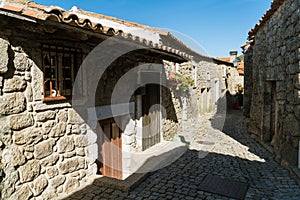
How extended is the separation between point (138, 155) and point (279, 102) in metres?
3.94

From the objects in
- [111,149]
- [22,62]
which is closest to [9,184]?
[22,62]

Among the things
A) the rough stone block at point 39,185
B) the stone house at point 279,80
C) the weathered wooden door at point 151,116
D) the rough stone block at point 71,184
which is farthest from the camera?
the weathered wooden door at point 151,116

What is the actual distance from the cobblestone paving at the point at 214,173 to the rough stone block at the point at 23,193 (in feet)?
2.36

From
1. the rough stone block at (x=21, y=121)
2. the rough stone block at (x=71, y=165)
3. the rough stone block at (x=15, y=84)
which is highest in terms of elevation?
the rough stone block at (x=15, y=84)

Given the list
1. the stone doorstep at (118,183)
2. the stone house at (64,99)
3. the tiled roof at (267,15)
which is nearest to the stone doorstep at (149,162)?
the stone doorstep at (118,183)

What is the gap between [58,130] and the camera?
10.9ft

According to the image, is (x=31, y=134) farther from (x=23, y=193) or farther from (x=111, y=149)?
(x=111, y=149)

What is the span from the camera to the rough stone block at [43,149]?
303cm

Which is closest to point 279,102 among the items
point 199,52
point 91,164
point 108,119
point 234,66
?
point 108,119

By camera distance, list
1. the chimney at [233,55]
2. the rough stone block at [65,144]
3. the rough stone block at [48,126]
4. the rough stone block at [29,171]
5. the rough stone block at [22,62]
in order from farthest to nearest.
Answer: the chimney at [233,55] → the rough stone block at [65,144] → the rough stone block at [48,126] → the rough stone block at [29,171] → the rough stone block at [22,62]

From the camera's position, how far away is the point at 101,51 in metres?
3.95

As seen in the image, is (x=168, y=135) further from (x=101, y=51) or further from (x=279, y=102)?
(x=101, y=51)

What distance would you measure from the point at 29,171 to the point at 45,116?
75cm

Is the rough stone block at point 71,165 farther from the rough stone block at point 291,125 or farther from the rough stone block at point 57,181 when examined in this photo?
the rough stone block at point 291,125
